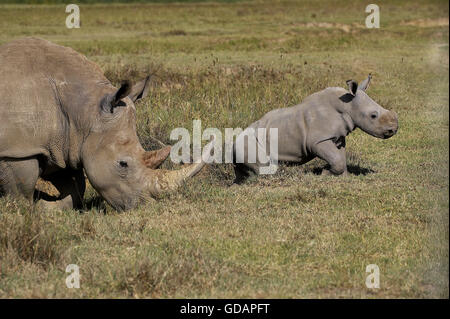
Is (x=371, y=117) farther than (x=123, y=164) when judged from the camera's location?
Yes

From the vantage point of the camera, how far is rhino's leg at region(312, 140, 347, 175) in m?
8.98

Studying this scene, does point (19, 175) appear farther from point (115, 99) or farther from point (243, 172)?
point (243, 172)

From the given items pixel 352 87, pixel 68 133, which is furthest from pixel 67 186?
pixel 352 87

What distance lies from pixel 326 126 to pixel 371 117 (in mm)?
537

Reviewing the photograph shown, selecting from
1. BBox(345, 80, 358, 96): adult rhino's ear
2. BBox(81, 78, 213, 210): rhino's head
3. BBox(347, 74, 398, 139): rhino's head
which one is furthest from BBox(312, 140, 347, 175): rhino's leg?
BBox(81, 78, 213, 210): rhino's head

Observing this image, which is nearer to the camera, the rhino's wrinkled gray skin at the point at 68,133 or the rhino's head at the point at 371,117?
the rhino's wrinkled gray skin at the point at 68,133

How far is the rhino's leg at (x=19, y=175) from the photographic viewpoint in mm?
7477

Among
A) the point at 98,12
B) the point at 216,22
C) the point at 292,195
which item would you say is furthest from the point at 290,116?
the point at 98,12

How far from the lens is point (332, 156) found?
898 cm

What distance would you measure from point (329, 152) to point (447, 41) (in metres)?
4.09

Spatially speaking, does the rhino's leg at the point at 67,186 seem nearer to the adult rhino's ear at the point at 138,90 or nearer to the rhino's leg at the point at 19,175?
the rhino's leg at the point at 19,175

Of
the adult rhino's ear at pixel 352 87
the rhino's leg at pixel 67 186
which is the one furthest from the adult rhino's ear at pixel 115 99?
the adult rhino's ear at pixel 352 87

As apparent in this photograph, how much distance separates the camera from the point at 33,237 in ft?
20.1

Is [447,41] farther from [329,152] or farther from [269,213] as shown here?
[329,152]
